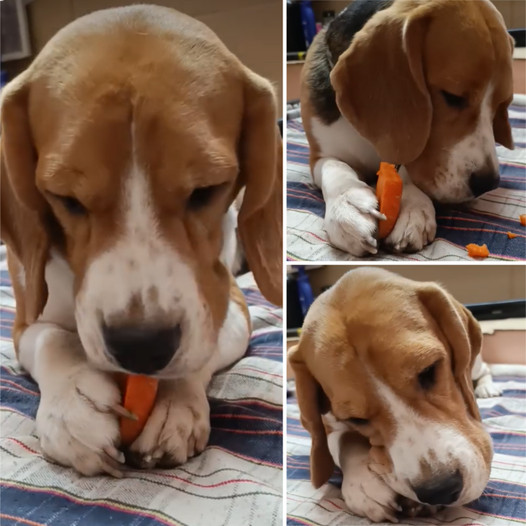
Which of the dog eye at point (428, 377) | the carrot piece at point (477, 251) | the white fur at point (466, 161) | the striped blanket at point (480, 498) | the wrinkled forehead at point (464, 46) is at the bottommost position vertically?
the striped blanket at point (480, 498)

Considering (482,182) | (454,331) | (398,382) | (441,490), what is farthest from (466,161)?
(441,490)

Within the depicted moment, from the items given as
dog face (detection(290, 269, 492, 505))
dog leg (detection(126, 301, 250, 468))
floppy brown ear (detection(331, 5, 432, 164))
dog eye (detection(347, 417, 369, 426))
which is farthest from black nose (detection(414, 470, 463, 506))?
floppy brown ear (detection(331, 5, 432, 164))

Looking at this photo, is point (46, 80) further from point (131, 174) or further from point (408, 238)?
point (408, 238)

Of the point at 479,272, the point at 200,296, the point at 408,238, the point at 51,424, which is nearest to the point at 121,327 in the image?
the point at 200,296

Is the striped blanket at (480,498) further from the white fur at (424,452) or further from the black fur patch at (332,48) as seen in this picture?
the black fur patch at (332,48)

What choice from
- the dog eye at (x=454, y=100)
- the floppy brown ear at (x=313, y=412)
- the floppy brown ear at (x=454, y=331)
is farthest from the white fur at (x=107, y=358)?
the dog eye at (x=454, y=100)

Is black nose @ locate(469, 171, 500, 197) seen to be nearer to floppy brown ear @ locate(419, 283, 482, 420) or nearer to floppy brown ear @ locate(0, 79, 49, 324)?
floppy brown ear @ locate(419, 283, 482, 420)

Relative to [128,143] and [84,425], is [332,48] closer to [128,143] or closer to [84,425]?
[128,143]
